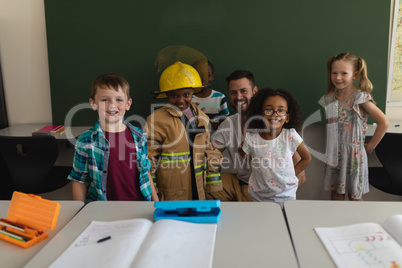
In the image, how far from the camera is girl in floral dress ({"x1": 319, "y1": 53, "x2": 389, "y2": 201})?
2379mm

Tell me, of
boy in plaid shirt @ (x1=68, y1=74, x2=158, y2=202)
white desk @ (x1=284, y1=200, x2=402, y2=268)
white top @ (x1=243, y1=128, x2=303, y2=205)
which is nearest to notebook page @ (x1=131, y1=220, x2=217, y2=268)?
white desk @ (x1=284, y1=200, x2=402, y2=268)

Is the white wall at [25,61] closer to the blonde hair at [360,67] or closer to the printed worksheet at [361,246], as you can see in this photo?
the blonde hair at [360,67]

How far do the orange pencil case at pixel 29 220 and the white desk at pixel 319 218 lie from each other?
750mm

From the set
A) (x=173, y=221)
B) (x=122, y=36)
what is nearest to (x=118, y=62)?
(x=122, y=36)

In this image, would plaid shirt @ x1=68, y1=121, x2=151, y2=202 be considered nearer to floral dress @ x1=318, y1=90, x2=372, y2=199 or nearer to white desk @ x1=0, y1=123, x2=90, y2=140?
white desk @ x1=0, y1=123, x2=90, y2=140

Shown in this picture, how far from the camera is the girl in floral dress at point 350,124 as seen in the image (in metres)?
2.38

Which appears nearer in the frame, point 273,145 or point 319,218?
point 319,218

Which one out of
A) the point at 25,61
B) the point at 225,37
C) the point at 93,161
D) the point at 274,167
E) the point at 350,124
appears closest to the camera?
the point at 93,161

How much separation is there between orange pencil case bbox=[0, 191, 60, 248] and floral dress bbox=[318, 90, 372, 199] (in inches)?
81.7

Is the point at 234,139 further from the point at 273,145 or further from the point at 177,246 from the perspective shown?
the point at 177,246

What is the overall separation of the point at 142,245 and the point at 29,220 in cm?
39

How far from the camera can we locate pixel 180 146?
2.02 metres

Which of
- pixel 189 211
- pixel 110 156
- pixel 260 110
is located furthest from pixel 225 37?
pixel 189 211

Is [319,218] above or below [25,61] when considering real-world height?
below
